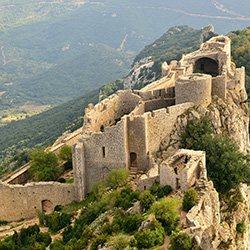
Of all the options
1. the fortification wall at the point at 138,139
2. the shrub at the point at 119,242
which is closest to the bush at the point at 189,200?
the shrub at the point at 119,242

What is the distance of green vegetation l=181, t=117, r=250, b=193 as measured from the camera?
37594 millimetres

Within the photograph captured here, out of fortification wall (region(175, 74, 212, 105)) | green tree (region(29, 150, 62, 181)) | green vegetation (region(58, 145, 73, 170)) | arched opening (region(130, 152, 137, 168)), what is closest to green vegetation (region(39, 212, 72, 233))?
arched opening (region(130, 152, 137, 168))

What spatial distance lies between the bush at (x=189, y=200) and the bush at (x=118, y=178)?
22.5 feet

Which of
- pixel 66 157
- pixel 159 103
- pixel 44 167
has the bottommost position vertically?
pixel 44 167

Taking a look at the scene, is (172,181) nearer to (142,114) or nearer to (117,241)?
(117,241)

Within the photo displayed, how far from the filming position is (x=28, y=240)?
37094 millimetres

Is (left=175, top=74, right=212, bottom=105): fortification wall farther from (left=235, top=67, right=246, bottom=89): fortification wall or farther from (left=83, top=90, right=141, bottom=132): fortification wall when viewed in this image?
(left=235, top=67, right=246, bottom=89): fortification wall

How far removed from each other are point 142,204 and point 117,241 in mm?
3238

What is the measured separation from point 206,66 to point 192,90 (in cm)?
1049

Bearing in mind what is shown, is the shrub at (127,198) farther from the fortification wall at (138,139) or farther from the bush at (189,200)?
the bush at (189,200)

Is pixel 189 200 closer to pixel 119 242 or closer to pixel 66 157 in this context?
pixel 119 242

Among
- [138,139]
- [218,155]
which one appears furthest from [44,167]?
[218,155]

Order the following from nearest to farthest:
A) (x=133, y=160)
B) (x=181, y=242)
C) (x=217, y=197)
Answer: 1. (x=181, y=242)
2. (x=217, y=197)
3. (x=133, y=160)

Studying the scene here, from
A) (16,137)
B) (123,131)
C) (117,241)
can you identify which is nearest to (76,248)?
(117,241)
